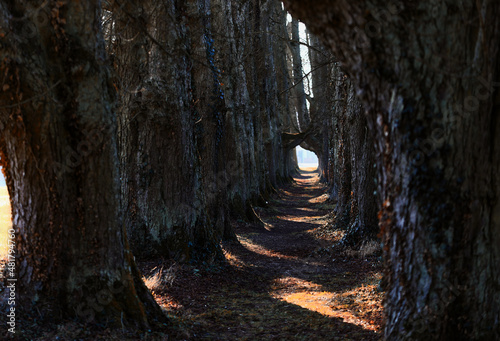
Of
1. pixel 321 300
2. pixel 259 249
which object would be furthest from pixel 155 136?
pixel 259 249

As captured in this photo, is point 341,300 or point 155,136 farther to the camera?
point 155,136

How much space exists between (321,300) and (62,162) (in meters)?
4.20

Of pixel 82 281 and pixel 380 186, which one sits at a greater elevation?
pixel 380 186

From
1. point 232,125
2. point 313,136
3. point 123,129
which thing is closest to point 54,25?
point 123,129

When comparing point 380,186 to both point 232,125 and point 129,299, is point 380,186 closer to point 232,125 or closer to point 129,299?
point 129,299

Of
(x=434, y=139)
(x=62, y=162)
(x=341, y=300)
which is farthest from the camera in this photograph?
(x=341, y=300)

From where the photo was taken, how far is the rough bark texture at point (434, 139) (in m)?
2.71

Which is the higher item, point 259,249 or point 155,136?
point 155,136

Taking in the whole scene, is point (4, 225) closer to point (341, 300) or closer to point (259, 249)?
point (259, 249)

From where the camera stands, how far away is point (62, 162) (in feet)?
12.2

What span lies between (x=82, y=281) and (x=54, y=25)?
92.6 inches

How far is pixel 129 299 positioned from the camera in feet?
13.3

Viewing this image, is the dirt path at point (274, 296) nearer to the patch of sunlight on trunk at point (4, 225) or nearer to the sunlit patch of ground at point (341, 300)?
the sunlit patch of ground at point (341, 300)

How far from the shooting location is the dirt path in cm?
486
